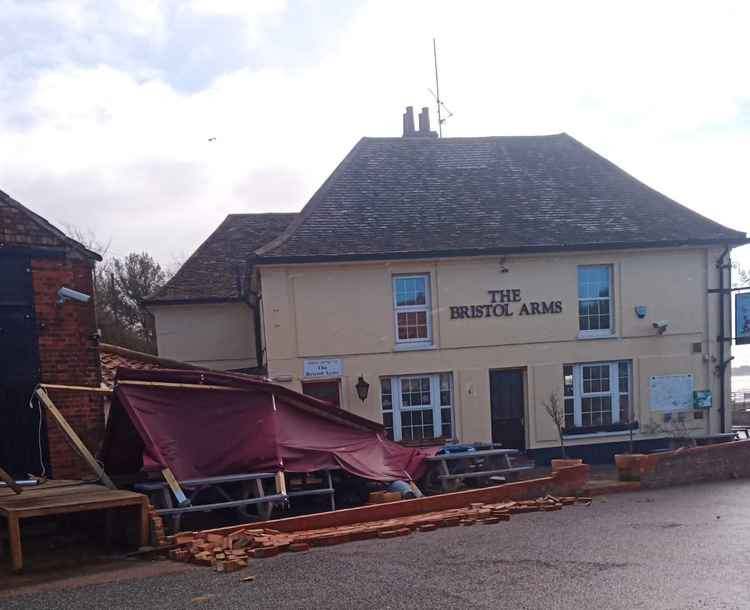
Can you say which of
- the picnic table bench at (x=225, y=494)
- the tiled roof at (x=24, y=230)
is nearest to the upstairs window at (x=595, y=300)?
the picnic table bench at (x=225, y=494)

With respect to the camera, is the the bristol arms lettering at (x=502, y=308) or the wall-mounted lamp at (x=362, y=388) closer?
the wall-mounted lamp at (x=362, y=388)

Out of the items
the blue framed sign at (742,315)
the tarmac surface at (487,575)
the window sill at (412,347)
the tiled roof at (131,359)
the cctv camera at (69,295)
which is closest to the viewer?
the tarmac surface at (487,575)

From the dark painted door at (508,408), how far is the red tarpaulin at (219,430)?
6.18 m

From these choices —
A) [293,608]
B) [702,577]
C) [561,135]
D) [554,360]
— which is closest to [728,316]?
[554,360]

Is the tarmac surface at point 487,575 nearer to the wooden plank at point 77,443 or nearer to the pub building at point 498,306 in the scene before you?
the wooden plank at point 77,443

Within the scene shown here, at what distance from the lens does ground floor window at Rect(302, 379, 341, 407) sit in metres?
16.7

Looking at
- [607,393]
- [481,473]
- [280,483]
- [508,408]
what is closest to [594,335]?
[607,393]

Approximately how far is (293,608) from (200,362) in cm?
1667

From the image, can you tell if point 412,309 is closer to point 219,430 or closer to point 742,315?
point 219,430

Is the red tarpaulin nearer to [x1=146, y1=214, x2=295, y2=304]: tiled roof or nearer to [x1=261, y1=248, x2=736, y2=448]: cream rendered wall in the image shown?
[x1=261, y1=248, x2=736, y2=448]: cream rendered wall

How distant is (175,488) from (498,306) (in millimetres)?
10002

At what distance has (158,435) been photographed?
10172 mm

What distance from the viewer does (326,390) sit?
1683cm

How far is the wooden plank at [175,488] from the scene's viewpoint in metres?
9.32
